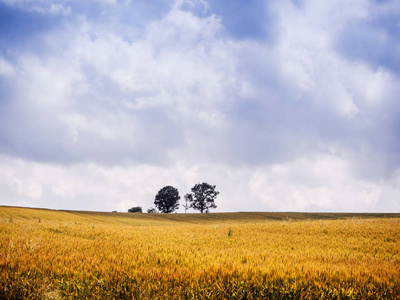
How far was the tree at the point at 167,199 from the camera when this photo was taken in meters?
90.2

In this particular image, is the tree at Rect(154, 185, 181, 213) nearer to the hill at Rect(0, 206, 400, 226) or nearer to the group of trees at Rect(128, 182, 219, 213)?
the group of trees at Rect(128, 182, 219, 213)

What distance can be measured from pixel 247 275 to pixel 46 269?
399cm

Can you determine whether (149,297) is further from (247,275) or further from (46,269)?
(46,269)

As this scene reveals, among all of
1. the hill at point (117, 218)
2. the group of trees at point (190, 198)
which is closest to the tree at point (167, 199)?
the group of trees at point (190, 198)

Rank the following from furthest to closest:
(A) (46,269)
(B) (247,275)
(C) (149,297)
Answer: (A) (46,269) < (B) (247,275) < (C) (149,297)

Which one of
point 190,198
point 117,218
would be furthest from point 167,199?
point 117,218

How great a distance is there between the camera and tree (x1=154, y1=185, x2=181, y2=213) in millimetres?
90188

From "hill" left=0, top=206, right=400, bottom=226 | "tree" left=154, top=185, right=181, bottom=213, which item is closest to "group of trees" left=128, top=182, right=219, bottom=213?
"tree" left=154, top=185, right=181, bottom=213

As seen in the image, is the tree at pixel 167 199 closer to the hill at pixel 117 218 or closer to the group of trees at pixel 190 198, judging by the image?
the group of trees at pixel 190 198

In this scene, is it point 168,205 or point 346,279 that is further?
point 168,205

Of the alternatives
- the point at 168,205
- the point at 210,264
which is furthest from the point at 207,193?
the point at 210,264

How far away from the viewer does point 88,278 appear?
4734 millimetres

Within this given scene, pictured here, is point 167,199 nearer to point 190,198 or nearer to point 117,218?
point 190,198

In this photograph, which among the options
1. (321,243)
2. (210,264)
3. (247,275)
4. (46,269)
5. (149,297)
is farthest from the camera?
(321,243)
